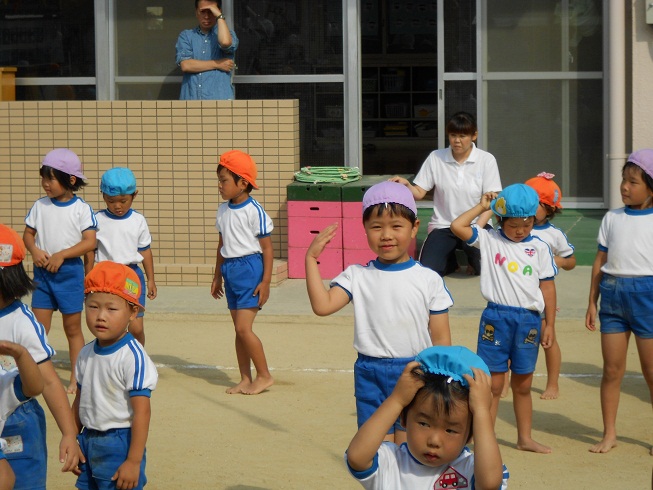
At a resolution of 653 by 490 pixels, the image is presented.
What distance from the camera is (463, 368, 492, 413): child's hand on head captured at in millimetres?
3271

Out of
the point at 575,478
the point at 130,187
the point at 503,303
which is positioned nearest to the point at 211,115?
the point at 130,187

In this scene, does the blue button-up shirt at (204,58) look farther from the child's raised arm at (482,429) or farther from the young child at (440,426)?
the child's raised arm at (482,429)

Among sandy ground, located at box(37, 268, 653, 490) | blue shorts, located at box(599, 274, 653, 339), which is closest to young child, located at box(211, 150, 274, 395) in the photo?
sandy ground, located at box(37, 268, 653, 490)

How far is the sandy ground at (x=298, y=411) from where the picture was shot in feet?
20.1

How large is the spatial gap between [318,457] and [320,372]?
2.00 meters

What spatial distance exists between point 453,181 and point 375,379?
496cm

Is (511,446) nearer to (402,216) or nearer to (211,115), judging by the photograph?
(402,216)

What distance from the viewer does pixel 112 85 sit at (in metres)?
13.6


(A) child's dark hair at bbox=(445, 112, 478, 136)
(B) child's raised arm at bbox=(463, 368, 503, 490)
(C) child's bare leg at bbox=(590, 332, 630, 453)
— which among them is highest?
(A) child's dark hair at bbox=(445, 112, 478, 136)

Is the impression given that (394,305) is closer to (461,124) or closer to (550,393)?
(550,393)

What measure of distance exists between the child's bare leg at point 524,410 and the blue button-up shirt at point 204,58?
6.78 m

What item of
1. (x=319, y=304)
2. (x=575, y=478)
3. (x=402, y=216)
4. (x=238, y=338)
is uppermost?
(x=402, y=216)

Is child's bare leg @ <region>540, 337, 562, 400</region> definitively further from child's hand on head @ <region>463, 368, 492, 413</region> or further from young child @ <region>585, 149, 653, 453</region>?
child's hand on head @ <region>463, 368, 492, 413</region>

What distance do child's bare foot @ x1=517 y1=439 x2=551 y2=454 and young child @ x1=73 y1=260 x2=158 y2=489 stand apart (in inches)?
A: 104
